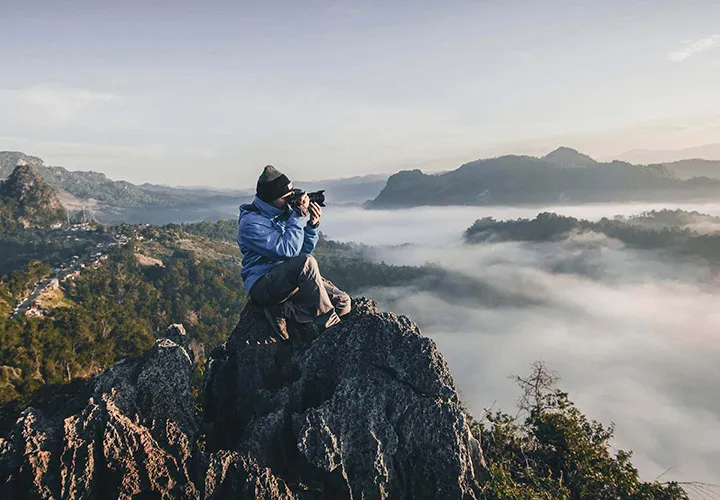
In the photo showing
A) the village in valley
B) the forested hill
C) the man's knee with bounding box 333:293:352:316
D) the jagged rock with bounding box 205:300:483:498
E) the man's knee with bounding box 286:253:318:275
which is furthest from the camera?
the village in valley

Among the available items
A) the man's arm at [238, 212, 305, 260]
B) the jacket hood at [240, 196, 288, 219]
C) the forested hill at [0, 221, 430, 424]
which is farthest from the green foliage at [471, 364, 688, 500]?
the forested hill at [0, 221, 430, 424]

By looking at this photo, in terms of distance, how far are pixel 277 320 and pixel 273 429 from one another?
2246 millimetres

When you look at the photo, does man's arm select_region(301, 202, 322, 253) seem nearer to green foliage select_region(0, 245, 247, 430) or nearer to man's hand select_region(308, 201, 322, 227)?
man's hand select_region(308, 201, 322, 227)

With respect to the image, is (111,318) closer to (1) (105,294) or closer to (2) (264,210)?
(1) (105,294)

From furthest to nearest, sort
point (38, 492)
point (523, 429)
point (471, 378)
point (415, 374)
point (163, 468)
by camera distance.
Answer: point (471, 378), point (523, 429), point (415, 374), point (163, 468), point (38, 492)

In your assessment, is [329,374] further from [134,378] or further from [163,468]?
[134,378]

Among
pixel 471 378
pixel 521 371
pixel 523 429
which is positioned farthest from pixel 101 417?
pixel 521 371

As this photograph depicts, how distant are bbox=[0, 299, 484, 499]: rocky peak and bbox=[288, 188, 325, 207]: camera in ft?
8.15

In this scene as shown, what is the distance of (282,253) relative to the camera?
830 centimetres

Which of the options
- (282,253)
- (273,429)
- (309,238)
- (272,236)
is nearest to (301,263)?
(282,253)

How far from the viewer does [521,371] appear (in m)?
159

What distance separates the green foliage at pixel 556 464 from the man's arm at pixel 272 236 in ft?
18.5

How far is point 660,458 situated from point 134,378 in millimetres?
153408

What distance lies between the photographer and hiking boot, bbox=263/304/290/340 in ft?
29.5
